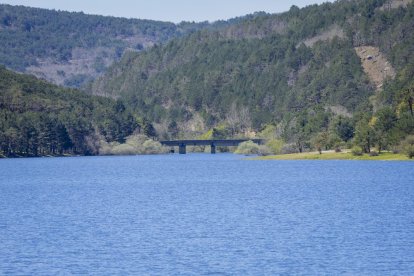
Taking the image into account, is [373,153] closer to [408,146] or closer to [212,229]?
[408,146]

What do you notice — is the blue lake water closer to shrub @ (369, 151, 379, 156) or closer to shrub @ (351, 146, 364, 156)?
shrub @ (369, 151, 379, 156)

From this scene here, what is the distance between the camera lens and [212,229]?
71.6 m

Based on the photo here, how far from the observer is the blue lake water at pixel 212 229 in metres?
56.0

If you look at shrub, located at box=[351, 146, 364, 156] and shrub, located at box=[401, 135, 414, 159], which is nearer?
shrub, located at box=[401, 135, 414, 159]

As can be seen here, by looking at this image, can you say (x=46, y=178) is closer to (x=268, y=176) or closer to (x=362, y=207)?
(x=268, y=176)

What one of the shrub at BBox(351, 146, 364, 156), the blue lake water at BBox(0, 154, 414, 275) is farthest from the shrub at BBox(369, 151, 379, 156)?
the blue lake water at BBox(0, 154, 414, 275)

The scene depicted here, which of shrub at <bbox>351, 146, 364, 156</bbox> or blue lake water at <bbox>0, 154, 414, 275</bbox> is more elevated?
shrub at <bbox>351, 146, 364, 156</bbox>

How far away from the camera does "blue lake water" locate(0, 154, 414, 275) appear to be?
5600 cm

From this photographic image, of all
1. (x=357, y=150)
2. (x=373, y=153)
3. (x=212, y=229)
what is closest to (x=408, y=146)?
(x=373, y=153)

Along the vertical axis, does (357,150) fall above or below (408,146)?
below

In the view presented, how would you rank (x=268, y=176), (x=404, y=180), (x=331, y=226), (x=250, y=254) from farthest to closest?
(x=268, y=176) < (x=404, y=180) < (x=331, y=226) < (x=250, y=254)

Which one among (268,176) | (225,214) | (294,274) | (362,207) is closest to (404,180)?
(268,176)

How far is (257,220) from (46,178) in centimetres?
7869

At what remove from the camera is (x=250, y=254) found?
195 ft
